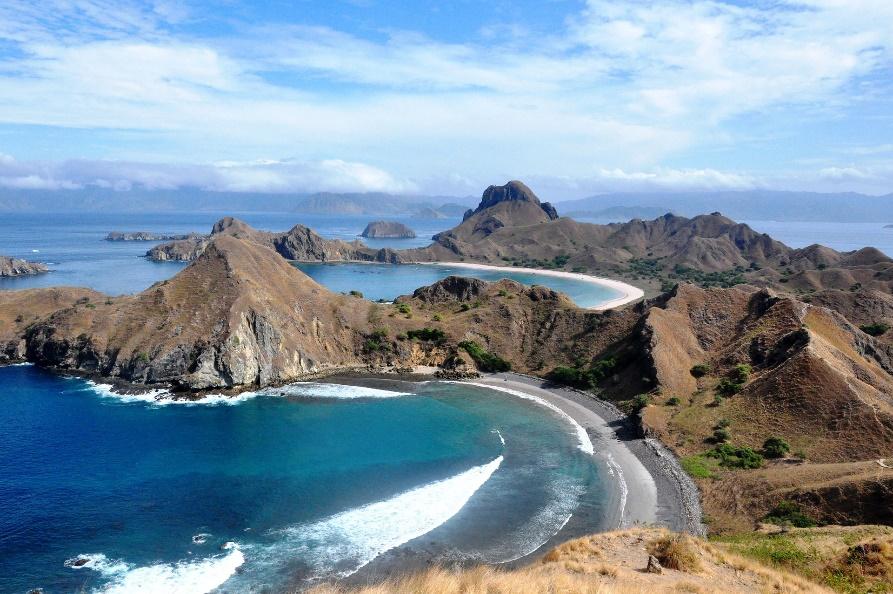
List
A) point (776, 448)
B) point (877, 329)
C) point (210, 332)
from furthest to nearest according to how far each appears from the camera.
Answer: point (877, 329)
point (210, 332)
point (776, 448)

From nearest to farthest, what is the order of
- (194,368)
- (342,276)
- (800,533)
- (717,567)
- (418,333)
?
(717,567), (800,533), (194,368), (418,333), (342,276)

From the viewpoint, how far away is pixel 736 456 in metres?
48.5

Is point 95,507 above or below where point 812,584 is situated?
below

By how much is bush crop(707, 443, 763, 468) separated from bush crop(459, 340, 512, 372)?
106ft

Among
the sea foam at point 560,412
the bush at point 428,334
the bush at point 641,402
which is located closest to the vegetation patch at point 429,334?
the bush at point 428,334

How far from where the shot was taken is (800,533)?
1266 inches

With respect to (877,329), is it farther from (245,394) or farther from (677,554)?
(245,394)

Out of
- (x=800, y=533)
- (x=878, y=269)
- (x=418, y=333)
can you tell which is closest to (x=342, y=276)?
(x=418, y=333)

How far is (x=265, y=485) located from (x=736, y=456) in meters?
38.5

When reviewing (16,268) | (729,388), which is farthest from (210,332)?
(16,268)

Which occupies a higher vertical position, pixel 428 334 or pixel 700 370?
pixel 428 334

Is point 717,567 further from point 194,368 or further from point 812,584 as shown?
point 194,368

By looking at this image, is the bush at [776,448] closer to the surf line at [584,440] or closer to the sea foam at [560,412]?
the surf line at [584,440]

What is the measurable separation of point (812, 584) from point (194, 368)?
209ft
